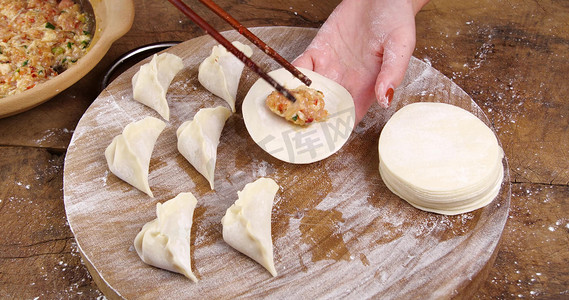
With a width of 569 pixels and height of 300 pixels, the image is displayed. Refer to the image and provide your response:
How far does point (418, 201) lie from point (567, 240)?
825 mm

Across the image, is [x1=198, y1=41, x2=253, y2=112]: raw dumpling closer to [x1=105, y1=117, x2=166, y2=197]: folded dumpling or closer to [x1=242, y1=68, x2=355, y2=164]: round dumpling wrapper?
[x1=242, y1=68, x2=355, y2=164]: round dumpling wrapper

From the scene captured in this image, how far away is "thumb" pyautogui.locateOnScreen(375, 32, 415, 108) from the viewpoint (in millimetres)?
2369

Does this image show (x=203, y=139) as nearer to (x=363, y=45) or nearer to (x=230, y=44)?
(x=230, y=44)

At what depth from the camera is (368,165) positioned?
2.43 meters

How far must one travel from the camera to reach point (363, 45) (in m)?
2.77

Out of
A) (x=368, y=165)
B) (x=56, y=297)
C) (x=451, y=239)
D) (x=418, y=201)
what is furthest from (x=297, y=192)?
(x=56, y=297)

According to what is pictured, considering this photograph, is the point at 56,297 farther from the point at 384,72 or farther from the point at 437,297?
the point at 384,72

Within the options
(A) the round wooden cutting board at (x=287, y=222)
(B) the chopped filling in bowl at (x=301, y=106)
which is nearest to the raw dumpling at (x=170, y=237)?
(A) the round wooden cutting board at (x=287, y=222)

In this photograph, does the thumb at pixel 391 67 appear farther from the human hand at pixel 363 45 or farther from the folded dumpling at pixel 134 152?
the folded dumpling at pixel 134 152

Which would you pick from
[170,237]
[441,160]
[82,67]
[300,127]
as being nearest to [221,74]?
[300,127]

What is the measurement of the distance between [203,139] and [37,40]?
1471mm

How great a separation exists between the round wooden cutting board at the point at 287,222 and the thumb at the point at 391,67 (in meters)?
0.24

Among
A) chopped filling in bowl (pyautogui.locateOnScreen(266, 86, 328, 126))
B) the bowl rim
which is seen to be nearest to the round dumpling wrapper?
chopped filling in bowl (pyautogui.locateOnScreen(266, 86, 328, 126))

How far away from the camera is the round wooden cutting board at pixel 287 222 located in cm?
200
